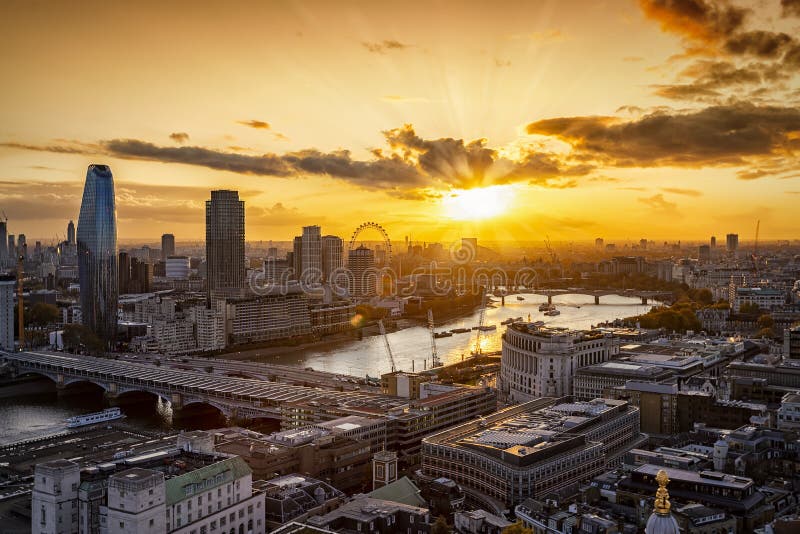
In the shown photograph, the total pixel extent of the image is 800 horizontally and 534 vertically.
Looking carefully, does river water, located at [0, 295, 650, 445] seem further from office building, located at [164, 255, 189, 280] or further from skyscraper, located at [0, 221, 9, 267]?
skyscraper, located at [0, 221, 9, 267]

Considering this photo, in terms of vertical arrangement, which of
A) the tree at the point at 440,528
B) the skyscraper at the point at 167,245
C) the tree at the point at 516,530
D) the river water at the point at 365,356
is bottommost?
the river water at the point at 365,356

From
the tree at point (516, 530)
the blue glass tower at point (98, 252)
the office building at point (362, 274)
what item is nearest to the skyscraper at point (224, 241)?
the office building at point (362, 274)

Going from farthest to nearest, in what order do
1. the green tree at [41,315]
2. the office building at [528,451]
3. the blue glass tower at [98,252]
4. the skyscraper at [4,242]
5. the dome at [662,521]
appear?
the skyscraper at [4,242] → the green tree at [41,315] → the blue glass tower at [98,252] → the office building at [528,451] → the dome at [662,521]

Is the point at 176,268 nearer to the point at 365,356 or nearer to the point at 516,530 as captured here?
the point at 365,356

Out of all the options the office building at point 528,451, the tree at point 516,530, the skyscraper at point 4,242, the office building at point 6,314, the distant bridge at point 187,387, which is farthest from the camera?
the skyscraper at point 4,242

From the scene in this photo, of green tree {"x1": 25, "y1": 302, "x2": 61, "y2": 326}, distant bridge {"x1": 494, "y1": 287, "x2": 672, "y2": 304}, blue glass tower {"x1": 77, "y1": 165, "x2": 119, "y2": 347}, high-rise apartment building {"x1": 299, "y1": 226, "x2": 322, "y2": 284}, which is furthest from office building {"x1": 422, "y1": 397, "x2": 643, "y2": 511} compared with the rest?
high-rise apartment building {"x1": 299, "y1": 226, "x2": 322, "y2": 284}

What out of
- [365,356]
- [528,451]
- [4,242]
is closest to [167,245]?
[4,242]

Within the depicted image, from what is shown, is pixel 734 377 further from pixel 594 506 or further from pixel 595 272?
pixel 595 272

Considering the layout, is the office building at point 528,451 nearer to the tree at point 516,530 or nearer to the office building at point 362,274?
the tree at point 516,530
